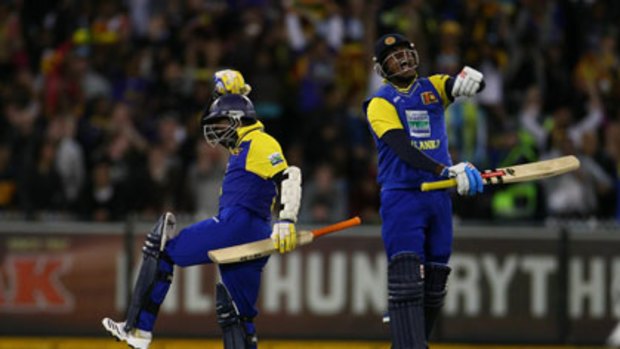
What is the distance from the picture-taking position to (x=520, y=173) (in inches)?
473

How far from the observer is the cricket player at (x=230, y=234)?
1241 cm

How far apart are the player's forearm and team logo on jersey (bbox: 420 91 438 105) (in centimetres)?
36

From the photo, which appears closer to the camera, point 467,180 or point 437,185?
point 467,180

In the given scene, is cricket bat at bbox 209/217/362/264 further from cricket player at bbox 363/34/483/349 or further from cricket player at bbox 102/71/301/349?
cricket player at bbox 363/34/483/349

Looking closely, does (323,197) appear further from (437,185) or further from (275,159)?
(437,185)

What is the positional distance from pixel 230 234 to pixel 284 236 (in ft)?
2.02

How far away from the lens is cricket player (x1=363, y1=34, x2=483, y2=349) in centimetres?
1204

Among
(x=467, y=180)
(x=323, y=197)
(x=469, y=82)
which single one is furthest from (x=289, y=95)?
(x=467, y=180)

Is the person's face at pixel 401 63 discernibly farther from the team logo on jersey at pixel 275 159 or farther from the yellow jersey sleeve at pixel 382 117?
the team logo on jersey at pixel 275 159

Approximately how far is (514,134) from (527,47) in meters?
2.40

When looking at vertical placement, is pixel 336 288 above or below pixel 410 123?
below

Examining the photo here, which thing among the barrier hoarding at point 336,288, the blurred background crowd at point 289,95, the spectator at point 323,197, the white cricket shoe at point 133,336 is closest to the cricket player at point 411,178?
the white cricket shoe at point 133,336

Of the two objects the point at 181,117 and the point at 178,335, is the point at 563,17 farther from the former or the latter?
the point at 178,335

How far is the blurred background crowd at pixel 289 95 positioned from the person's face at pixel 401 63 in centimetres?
498
